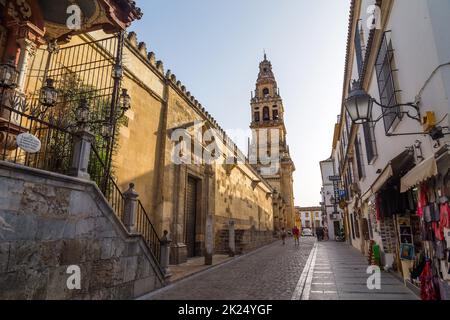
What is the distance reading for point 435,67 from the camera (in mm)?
3830

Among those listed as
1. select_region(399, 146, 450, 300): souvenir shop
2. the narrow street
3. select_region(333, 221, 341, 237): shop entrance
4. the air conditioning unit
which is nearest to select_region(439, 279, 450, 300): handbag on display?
select_region(399, 146, 450, 300): souvenir shop

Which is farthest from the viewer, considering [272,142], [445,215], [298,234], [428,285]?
[272,142]

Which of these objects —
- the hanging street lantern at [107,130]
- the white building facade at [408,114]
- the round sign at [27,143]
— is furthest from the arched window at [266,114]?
the round sign at [27,143]

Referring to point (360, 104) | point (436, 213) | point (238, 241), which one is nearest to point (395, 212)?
point (436, 213)

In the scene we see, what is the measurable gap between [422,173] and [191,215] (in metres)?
10.8

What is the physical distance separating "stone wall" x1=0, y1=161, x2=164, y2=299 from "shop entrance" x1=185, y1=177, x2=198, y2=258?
714 centimetres

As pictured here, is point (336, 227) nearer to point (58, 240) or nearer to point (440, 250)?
point (440, 250)

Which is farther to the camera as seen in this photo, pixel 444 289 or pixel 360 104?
pixel 360 104

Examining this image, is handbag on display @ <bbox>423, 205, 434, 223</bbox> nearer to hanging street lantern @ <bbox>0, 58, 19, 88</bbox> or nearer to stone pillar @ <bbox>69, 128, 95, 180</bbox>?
stone pillar @ <bbox>69, 128, 95, 180</bbox>

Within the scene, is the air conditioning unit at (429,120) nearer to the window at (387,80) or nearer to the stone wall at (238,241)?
the window at (387,80)

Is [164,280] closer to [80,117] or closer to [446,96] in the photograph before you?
[80,117]

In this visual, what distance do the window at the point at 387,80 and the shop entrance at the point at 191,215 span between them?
29.1 feet

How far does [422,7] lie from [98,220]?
6.14m

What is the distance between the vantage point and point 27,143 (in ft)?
12.5
